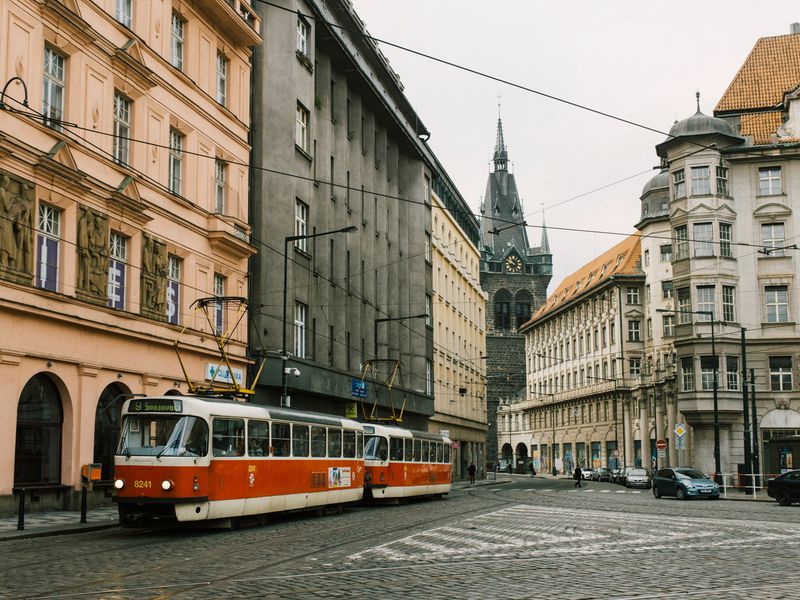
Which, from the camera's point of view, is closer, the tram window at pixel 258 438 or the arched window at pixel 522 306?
the tram window at pixel 258 438

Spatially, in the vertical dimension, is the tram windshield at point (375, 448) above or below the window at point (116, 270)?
below

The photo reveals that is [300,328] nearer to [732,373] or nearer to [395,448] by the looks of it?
[395,448]

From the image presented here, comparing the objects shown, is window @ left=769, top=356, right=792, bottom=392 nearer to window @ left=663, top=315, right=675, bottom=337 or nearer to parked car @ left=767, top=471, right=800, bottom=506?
parked car @ left=767, top=471, right=800, bottom=506

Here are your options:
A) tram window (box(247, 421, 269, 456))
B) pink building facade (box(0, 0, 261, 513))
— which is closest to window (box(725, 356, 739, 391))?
pink building facade (box(0, 0, 261, 513))

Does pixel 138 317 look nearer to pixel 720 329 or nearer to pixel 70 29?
pixel 70 29

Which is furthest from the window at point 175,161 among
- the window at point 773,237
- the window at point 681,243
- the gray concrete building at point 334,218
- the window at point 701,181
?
the window at point 773,237

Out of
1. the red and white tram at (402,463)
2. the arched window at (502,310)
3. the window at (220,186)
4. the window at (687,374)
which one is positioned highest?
the arched window at (502,310)

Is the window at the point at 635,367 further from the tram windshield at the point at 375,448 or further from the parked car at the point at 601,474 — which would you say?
the tram windshield at the point at 375,448

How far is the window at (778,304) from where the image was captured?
59.2 metres

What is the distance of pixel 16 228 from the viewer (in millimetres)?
23859

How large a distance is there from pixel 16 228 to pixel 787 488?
2693 centimetres

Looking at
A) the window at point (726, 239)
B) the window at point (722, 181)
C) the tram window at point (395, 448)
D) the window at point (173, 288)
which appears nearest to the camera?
the window at point (173, 288)

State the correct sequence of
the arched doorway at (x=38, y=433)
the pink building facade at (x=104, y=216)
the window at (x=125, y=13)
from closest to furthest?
the pink building facade at (x=104, y=216), the arched doorway at (x=38, y=433), the window at (x=125, y=13)

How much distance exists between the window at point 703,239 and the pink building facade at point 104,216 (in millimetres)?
32016
